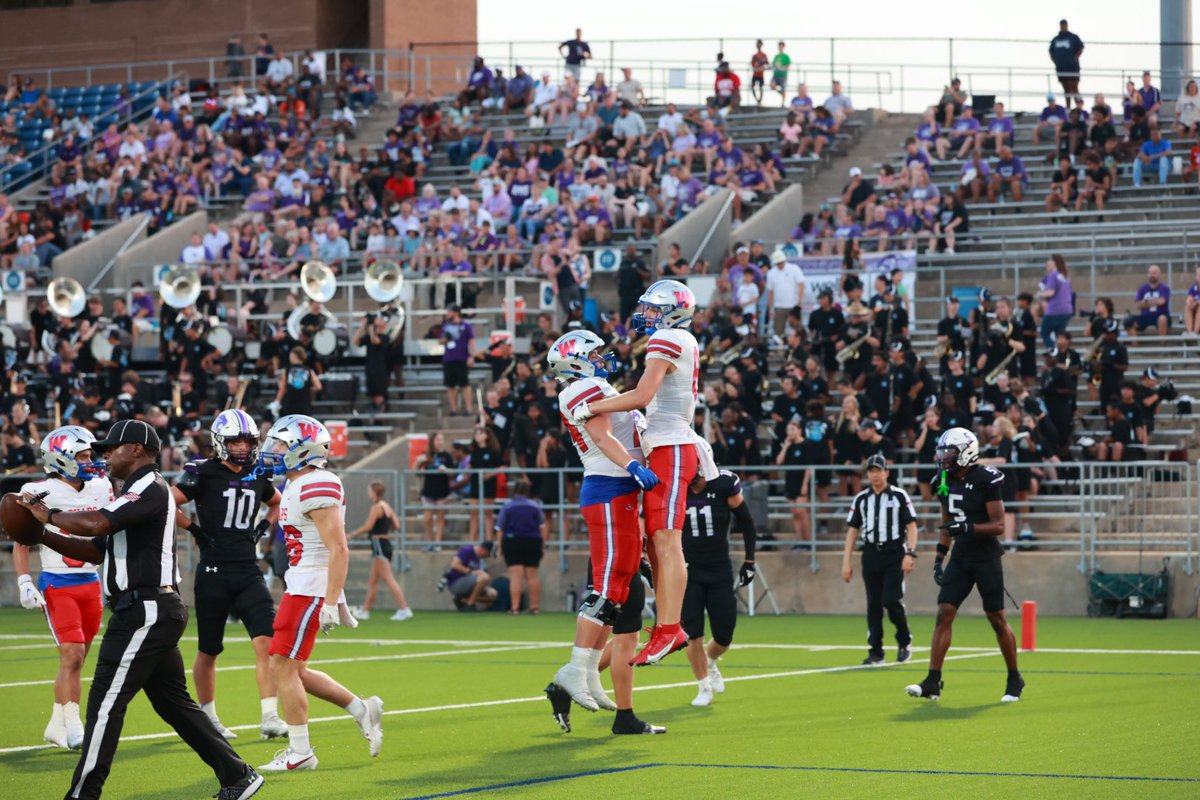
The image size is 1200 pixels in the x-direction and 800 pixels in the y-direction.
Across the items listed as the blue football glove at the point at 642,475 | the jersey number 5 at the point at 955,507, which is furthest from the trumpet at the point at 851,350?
the blue football glove at the point at 642,475

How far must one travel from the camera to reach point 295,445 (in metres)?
10.5

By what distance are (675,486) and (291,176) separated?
92.8 feet

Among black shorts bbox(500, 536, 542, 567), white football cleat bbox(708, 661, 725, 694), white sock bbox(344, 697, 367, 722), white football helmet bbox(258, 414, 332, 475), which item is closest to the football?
white football helmet bbox(258, 414, 332, 475)

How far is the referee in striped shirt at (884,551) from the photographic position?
653 inches

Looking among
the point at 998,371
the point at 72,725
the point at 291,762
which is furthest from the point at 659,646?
the point at 998,371

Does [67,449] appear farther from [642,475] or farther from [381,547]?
[381,547]

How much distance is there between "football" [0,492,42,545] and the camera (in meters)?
7.96

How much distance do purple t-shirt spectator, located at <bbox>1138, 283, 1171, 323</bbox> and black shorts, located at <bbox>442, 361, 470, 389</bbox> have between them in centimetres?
1023

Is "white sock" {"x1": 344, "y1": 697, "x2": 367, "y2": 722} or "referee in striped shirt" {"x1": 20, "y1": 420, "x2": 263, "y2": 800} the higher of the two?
"referee in striped shirt" {"x1": 20, "y1": 420, "x2": 263, "y2": 800}

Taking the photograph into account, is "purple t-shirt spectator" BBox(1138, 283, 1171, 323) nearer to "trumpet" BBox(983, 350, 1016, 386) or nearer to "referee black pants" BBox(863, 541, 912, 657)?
"trumpet" BBox(983, 350, 1016, 386)

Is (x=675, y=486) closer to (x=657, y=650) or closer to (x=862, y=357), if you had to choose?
(x=657, y=650)

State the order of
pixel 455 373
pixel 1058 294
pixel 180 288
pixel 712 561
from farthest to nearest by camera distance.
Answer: pixel 180 288
pixel 455 373
pixel 1058 294
pixel 712 561

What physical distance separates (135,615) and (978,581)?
274 inches

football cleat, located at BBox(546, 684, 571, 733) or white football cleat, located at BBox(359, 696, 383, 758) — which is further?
football cleat, located at BBox(546, 684, 571, 733)
